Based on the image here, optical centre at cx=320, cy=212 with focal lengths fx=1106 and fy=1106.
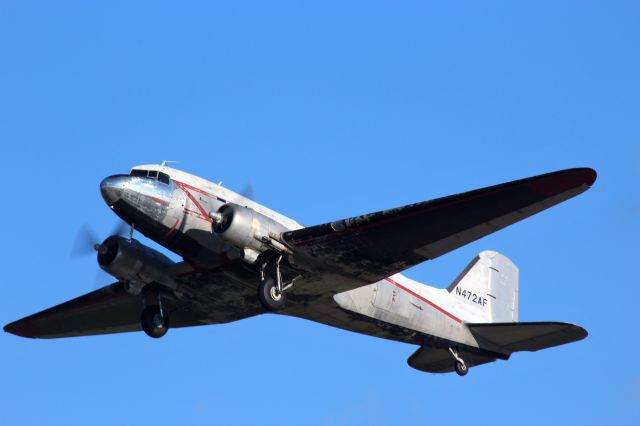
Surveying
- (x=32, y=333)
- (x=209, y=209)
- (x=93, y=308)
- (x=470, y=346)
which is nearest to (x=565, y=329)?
(x=470, y=346)

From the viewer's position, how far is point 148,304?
32062mm

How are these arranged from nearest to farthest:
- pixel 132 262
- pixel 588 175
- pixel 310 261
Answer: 1. pixel 588 175
2. pixel 310 261
3. pixel 132 262

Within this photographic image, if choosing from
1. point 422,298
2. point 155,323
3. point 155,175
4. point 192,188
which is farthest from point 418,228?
point 155,323

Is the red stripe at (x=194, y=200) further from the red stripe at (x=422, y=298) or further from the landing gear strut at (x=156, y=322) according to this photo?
the red stripe at (x=422, y=298)

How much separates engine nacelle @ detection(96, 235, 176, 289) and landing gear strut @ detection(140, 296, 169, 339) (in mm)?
842

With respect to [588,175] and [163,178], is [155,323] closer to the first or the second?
[163,178]

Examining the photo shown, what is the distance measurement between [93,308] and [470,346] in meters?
12.2

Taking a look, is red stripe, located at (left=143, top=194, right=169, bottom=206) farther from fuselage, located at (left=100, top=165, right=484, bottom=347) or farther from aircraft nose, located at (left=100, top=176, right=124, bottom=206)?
aircraft nose, located at (left=100, top=176, right=124, bottom=206)

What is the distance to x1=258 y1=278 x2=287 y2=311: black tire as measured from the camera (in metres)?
28.6

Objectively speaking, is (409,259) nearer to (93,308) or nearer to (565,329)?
(565,329)

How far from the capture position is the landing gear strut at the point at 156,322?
3147 centimetres

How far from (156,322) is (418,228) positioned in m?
8.16

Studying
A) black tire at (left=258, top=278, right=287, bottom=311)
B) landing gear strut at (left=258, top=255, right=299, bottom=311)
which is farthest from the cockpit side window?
black tire at (left=258, top=278, right=287, bottom=311)

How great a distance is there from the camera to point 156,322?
103 feet
